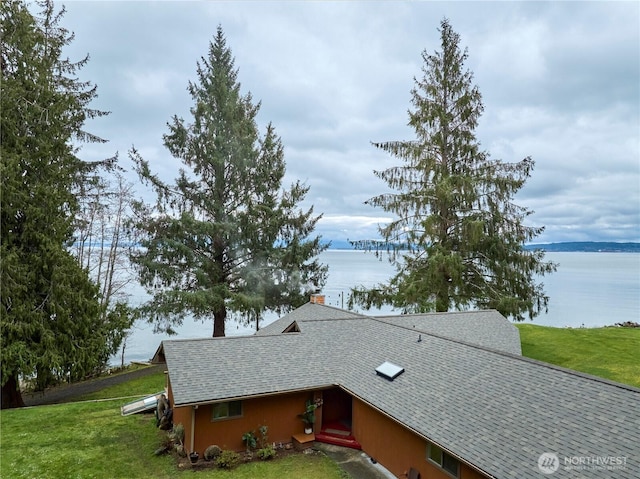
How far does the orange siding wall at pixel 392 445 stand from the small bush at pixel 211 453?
14.4ft

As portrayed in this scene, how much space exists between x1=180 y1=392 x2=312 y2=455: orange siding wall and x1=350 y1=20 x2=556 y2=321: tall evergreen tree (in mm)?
11361

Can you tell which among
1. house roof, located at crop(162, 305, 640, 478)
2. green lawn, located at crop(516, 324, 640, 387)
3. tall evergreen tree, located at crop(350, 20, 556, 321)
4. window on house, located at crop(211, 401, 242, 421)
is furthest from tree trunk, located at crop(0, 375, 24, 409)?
green lawn, located at crop(516, 324, 640, 387)

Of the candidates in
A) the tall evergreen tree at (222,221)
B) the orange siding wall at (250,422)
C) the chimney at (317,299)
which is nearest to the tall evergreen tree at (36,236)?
the tall evergreen tree at (222,221)

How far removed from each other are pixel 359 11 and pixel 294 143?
15307 mm

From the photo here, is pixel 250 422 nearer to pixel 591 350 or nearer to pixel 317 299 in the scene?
pixel 317 299

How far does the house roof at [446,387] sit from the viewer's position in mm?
6582

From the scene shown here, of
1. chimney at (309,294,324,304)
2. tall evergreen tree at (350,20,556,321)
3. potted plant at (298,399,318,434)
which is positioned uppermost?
tall evergreen tree at (350,20,556,321)

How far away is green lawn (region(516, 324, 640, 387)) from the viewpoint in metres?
16.9

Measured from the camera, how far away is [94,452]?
10711 mm

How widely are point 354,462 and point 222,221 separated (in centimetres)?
1547

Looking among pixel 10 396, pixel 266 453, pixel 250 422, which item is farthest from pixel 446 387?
pixel 10 396

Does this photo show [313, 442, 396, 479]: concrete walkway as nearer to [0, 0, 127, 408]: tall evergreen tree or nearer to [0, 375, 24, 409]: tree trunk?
[0, 0, 127, 408]: tall evergreen tree

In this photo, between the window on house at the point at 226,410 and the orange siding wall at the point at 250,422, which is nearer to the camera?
the orange siding wall at the point at 250,422

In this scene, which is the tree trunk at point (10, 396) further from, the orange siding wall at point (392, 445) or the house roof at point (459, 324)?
the orange siding wall at point (392, 445)
